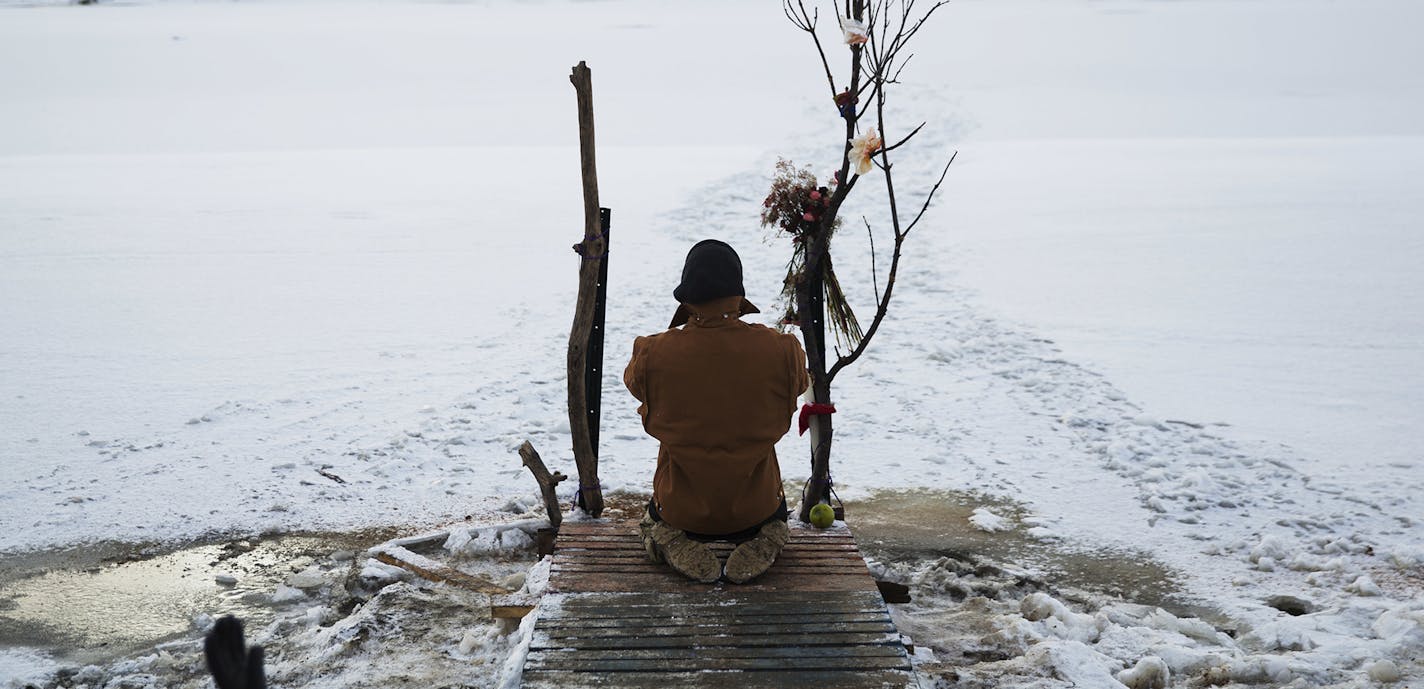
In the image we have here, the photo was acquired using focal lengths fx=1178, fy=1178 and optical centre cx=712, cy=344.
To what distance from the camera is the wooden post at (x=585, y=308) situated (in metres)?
4.93

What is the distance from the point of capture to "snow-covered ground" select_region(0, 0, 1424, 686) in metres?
5.90

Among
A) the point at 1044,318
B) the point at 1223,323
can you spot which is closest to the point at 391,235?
the point at 1044,318

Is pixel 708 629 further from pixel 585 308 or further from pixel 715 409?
pixel 585 308

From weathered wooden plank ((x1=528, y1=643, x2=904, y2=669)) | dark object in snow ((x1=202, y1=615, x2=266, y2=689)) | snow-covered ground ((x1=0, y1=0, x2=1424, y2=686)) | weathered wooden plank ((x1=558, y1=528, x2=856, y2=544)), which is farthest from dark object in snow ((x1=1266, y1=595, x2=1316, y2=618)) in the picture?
dark object in snow ((x1=202, y1=615, x2=266, y2=689))

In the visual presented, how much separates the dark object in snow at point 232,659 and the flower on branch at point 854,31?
352cm

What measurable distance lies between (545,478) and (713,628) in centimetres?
173

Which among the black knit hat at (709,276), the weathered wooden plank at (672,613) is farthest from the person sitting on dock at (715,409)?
the weathered wooden plank at (672,613)

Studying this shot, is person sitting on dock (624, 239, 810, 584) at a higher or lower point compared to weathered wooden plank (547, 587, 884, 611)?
higher

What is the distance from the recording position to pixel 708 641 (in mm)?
3680

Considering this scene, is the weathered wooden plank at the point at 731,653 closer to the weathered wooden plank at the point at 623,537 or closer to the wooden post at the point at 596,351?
the weathered wooden plank at the point at 623,537

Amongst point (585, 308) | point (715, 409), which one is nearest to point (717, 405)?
point (715, 409)

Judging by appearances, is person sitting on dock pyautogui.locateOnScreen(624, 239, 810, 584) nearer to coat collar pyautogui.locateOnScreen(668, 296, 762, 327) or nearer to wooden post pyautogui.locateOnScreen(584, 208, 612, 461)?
coat collar pyautogui.locateOnScreen(668, 296, 762, 327)

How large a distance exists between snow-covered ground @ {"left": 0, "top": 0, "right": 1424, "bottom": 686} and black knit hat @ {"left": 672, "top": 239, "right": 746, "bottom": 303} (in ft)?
5.96

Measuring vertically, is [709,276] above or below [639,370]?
above
